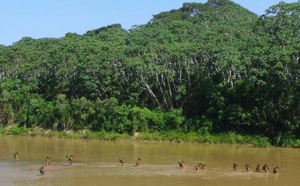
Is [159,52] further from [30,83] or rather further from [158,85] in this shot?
[30,83]

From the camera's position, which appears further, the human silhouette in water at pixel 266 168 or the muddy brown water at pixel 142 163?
the human silhouette in water at pixel 266 168

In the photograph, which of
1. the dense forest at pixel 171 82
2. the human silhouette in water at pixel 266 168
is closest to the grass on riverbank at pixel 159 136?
the dense forest at pixel 171 82

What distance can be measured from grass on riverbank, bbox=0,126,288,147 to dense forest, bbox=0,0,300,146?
78 centimetres

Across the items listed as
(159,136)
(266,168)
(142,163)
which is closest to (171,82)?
(159,136)

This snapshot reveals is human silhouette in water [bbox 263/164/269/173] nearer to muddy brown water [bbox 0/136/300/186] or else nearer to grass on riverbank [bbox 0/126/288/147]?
muddy brown water [bbox 0/136/300/186]

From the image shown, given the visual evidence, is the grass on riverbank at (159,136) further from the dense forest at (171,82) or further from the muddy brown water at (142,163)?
the muddy brown water at (142,163)

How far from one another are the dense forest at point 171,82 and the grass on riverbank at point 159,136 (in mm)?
784

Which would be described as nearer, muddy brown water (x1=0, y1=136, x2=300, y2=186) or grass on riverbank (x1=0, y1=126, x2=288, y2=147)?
muddy brown water (x1=0, y1=136, x2=300, y2=186)

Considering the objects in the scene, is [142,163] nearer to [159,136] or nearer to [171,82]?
[159,136]

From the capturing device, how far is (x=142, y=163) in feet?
115

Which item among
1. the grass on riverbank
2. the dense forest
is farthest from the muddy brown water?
the dense forest

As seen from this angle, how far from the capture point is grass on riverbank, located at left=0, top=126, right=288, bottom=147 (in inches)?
1775

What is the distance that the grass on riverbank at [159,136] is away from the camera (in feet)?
148

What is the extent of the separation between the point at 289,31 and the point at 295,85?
14.3 feet
